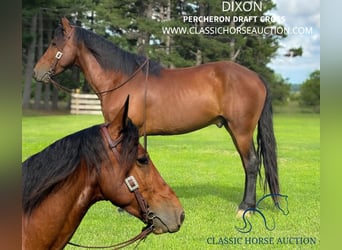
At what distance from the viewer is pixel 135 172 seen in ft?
5.83

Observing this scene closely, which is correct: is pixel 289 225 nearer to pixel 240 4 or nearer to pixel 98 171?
pixel 240 4

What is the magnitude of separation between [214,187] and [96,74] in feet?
3.83

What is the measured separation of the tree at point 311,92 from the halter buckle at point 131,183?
147cm

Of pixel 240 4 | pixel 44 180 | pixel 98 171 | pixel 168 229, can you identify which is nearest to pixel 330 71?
pixel 240 4

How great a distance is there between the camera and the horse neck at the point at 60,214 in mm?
1759

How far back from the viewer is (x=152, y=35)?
2867 millimetres

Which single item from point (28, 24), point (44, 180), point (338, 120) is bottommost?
point (44, 180)

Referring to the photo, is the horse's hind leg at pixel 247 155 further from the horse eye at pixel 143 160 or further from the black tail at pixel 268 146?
the horse eye at pixel 143 160

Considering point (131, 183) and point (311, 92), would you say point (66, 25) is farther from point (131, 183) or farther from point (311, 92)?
point (311, 92)

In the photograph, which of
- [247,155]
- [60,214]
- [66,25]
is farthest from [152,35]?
[60,214]

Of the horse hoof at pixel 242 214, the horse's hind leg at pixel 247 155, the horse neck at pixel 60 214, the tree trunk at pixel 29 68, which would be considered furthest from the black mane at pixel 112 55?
the horse neck at pixel 60 214

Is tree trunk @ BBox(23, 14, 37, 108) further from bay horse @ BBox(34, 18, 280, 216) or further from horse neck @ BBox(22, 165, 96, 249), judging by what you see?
horse neck @ BBox(22, 165, 96, 249)

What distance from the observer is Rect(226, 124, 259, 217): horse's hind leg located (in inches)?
120

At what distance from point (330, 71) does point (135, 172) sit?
1445 mm
